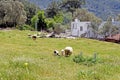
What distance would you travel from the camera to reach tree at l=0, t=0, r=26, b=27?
73188 millimetres

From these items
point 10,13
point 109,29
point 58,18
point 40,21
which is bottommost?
point 109,29

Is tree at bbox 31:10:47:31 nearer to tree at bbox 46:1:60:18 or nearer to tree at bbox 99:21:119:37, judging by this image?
tree at bbox 46:1:60:18

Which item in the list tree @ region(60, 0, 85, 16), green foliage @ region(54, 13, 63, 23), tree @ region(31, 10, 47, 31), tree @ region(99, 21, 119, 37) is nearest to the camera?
tree @ region(99, 21, 119, 37)

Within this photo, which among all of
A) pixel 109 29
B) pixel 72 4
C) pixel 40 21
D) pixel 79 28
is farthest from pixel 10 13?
pixel 72 4

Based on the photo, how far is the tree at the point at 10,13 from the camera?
240 feet

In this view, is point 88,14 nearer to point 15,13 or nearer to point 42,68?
point 15,13

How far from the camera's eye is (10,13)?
7294cm

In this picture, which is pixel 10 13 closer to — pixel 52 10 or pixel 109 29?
pixel 109 29

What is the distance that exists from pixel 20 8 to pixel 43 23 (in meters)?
13.0

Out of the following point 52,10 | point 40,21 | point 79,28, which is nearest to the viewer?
point 79,28

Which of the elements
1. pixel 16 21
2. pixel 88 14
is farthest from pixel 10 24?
pixel 88 14

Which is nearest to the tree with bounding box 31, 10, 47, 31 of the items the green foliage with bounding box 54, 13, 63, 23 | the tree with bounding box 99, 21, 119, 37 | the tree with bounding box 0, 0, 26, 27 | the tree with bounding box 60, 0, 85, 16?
the green foliage with bounding box 54, 13, 63, 23

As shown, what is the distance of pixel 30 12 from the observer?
103062 mm

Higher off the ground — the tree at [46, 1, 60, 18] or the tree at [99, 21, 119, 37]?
the tree at [46, 1, 60, 18]
